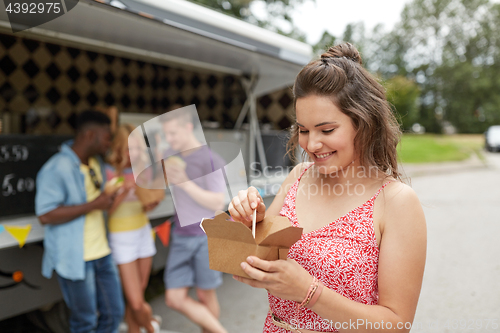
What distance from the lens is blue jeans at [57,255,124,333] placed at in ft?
7.51

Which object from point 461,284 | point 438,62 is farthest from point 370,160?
point 438,62

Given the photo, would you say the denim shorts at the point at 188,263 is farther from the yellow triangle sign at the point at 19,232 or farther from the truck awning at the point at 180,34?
the truck awning at the point at 180,34

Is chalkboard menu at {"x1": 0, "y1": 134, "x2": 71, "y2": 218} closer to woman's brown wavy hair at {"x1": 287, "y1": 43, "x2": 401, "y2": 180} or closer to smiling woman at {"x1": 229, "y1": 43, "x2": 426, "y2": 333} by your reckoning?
smiling woman at {"x1": 229, "y1": 43, "x2": 426, "y2": 333}

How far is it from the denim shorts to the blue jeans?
366mm

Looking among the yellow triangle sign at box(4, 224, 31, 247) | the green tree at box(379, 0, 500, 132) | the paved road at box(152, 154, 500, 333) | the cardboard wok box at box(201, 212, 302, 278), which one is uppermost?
the green tree at box(379, 0, 500, 132)

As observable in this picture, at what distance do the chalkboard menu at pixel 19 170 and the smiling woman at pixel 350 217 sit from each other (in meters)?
1.90

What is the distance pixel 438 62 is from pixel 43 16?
38866 mm

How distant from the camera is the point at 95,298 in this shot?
239 centimetres

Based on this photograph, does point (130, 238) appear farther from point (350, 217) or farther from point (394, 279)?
point (394, 279)

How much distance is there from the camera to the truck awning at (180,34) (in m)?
2.19

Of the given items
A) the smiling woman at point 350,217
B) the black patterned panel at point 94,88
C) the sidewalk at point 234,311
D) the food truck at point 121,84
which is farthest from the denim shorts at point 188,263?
the black patterned panel at point 94,88

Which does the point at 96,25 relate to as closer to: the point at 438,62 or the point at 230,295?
the point at 230,295

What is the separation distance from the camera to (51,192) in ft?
7.25

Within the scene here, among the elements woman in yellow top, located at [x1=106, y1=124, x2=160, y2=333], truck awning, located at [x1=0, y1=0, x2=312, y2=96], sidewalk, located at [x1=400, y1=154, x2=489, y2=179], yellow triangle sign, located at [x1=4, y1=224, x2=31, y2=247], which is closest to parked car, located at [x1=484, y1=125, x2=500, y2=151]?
sidewalk, located at [x1=400, y1=154, x2=489, y2=179]
